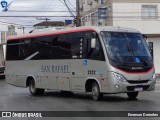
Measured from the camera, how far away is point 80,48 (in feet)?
58.5

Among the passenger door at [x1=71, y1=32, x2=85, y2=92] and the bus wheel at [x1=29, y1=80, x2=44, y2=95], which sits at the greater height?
the passenger door at [x1=71, y1=32, x2=85, y2=92]

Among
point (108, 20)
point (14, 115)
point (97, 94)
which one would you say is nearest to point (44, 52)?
point (97, 94)

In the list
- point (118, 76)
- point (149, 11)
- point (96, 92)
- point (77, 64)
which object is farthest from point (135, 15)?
point (118, 76)

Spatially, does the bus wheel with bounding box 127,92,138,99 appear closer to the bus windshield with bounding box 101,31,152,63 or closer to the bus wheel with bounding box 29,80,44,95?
the bus windshield with bounding box 101,31,152,63

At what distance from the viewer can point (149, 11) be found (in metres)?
43.9

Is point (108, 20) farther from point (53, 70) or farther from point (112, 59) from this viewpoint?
point (112, 59)

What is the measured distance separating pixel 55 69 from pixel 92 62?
9.16ft

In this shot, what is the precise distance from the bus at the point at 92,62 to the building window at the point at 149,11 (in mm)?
24049

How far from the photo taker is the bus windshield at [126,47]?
1648 cm

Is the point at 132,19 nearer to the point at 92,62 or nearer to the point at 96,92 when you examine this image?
the point at 92,62

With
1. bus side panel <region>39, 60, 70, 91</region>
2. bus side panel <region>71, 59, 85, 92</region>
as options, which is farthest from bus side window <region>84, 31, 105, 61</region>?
bus side panel <region>39, 60, 70, 91</region>

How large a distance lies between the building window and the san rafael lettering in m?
25.1

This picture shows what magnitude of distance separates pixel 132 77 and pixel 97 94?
62.2 inches

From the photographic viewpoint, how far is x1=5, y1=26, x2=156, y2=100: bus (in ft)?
53.6
